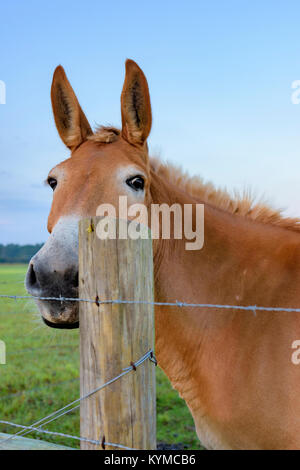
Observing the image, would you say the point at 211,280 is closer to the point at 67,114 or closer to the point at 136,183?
the point at 136,183

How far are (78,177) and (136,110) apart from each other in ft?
2.64

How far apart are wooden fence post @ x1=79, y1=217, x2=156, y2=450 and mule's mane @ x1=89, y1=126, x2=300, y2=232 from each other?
1.58 meters

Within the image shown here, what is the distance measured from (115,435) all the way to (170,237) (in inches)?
61.2

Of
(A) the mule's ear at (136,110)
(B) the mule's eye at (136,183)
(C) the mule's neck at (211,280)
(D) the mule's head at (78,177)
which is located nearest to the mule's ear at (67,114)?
(D) the mule's head at (78,177)

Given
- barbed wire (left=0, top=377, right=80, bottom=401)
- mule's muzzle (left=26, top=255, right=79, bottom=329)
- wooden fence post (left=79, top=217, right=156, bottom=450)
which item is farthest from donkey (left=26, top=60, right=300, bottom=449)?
barbed wire (left=0, top=377, right=80, bottom=401)

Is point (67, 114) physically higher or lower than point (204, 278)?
higher

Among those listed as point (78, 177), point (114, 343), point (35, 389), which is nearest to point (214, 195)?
point (78, 177)

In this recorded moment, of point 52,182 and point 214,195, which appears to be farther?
point 214,195

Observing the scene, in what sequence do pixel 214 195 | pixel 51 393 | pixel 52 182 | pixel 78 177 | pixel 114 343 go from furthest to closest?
pixel 51 393 < pixel 214 195 < pixel 52 182 < pixel 78 177 < pixel 114 343

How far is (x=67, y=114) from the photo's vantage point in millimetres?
3340

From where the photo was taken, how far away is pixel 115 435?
61.5 inches

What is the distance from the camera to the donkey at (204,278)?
2240 mm

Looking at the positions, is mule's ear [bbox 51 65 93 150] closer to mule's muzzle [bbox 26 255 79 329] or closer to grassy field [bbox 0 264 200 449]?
grassy field [bbox 0 264 200 449]
